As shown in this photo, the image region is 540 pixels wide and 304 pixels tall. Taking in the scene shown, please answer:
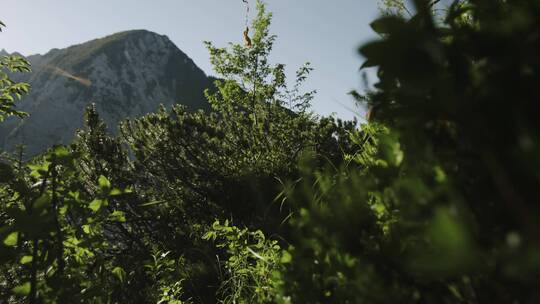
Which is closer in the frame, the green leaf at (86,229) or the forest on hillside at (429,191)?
the forest on hillside at (429,191)

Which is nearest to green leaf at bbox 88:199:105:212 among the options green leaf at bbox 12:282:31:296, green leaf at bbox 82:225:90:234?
green leaf at bbox 82:225:90:234

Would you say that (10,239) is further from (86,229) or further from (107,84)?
(107,84)

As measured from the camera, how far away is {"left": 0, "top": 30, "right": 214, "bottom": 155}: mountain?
84875 mm

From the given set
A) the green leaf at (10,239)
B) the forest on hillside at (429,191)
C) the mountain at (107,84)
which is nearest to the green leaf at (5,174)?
the forest on hillside at (429,191)

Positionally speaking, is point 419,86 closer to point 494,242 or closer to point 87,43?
point 494,242

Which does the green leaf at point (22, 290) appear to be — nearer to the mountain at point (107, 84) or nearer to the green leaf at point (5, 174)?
the green leaf at point (5, 174)

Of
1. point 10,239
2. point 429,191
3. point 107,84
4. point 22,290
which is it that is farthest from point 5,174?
point 107,84

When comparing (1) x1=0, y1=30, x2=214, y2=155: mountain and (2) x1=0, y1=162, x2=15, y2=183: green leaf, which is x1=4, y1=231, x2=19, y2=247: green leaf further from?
(1) x1=0, y1=30, x2=214, y2=155: mountain

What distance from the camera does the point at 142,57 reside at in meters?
103

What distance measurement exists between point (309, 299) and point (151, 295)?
2.11m

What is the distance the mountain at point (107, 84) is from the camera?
278 ft

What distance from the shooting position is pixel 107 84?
93375 mm

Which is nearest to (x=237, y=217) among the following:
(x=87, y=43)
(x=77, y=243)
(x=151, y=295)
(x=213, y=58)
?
(x=151, y=295)

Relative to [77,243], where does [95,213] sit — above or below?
above
